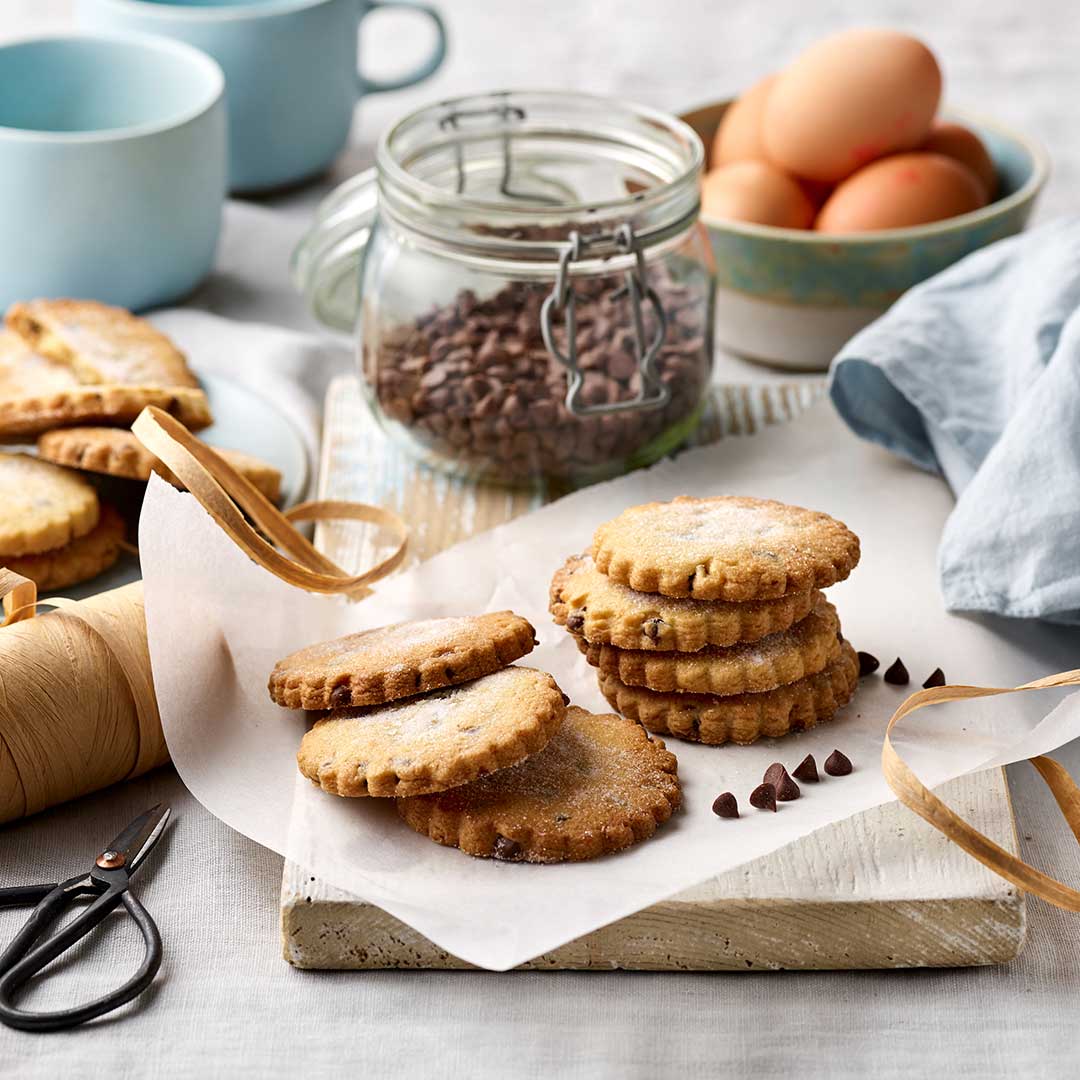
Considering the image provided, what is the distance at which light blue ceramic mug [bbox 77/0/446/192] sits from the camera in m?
2.04

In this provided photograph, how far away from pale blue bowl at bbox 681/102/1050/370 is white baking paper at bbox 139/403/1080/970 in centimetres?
30

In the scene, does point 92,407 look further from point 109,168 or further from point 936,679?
point 936,679

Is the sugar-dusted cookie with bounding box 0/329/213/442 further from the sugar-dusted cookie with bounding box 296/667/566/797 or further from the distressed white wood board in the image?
the distressed white wood board

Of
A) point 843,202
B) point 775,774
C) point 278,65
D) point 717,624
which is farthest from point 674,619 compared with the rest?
point 278,65

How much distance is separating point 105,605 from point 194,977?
1.10 ft

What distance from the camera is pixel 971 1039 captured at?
0.97 m

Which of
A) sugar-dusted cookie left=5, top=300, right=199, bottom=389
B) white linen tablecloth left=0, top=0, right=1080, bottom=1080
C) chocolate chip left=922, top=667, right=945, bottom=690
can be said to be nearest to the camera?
white linen tablecloth left=0, top=0, right=1080, bottom=1080

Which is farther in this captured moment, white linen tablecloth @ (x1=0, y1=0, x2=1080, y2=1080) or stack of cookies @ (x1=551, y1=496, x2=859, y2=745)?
stack of cookies @ (x1=551, y1=496, x2=859, y2=745)

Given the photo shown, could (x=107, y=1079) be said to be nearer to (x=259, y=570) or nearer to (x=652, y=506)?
(x=259, y=570)

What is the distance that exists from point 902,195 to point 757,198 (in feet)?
0.57

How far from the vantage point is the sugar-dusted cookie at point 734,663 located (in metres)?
1.11

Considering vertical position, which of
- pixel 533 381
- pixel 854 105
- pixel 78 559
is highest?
pixel 854 105

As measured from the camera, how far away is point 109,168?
5.89ft

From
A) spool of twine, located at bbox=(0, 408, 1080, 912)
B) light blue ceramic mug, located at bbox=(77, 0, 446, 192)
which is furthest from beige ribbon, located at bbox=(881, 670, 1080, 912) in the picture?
light blue ceramic mug, located at bbox=(77, 0, 446, 192)
